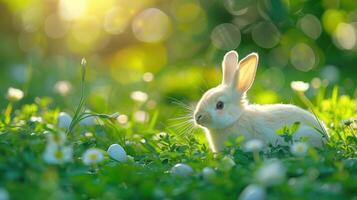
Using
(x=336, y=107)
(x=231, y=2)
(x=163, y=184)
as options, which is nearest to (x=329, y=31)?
(x=231, y=2)

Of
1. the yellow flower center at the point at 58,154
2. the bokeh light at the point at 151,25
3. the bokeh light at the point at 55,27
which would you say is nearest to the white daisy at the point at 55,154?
the yellow flower center at the point at 58,154

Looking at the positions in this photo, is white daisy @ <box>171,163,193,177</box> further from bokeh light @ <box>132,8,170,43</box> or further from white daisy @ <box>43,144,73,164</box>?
bokeh light @ <box>132,8,170,43</box>

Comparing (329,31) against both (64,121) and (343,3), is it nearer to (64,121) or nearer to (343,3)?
(343,3)

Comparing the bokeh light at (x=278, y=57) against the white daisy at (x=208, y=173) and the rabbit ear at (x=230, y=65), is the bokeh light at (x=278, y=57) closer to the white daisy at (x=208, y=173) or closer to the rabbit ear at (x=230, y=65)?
the rabbit ear at (x=230, y=65)

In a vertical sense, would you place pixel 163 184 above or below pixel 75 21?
below

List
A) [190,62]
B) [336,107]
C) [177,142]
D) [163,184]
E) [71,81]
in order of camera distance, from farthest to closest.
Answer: [190,62] → [71,81] → [336,107] → [177,142] → [163,184]

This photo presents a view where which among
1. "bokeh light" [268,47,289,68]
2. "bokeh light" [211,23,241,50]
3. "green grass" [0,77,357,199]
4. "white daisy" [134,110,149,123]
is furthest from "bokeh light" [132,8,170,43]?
"green grass" [0,77,357,199]

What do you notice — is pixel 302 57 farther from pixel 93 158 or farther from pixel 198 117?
pixel 93 158
